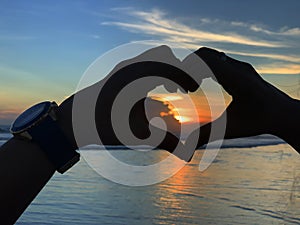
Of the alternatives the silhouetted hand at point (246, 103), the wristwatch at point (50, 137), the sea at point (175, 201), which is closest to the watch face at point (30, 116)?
the wristwatch at point (50, 137)

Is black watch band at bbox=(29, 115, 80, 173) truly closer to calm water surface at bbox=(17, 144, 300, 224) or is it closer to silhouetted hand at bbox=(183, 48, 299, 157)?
silhouetted hand at bbox=(183, 48, 299, 157)

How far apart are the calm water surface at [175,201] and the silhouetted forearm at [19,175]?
18.8 ft

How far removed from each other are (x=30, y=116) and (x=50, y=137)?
0.35ft

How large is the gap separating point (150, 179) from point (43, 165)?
917 cm

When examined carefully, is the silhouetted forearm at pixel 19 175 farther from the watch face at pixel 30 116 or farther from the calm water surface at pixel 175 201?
the calm water surface at pixel 175 201

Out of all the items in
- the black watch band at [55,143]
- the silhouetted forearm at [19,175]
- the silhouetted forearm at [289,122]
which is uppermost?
the silhouetted forearm at [289,122]

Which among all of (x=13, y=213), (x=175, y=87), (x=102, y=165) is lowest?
(x=102, y=165)

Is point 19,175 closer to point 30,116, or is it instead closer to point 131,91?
point 30,116

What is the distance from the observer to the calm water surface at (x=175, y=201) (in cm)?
682

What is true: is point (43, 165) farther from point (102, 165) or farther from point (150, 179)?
point (102, 165)

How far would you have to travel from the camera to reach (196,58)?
1026 mm

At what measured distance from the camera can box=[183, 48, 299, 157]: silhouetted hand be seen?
105 cm

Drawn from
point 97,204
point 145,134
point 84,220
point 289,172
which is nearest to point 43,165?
point 145,134

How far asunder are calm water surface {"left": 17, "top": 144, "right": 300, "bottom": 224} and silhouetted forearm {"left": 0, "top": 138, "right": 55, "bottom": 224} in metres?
5.72
